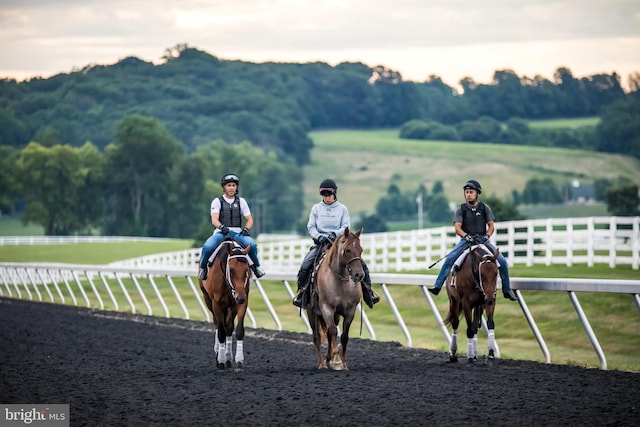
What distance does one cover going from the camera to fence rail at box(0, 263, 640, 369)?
16.7 m

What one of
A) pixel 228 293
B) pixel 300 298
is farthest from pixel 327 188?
pixel 228 293

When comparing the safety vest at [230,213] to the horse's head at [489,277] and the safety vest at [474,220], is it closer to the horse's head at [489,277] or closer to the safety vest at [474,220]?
the safety vest at [474,220]

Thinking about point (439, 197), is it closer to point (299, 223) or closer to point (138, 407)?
point (299, 223)

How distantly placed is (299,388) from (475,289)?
347cm

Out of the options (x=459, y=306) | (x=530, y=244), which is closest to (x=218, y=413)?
(x=459, y=306)

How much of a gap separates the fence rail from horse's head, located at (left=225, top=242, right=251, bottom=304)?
3.35 metres

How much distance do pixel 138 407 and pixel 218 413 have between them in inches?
38.1

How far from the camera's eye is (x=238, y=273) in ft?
55.4

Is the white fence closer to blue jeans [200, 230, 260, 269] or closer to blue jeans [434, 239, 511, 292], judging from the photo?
blue jeans [434, 239, 511, 292]

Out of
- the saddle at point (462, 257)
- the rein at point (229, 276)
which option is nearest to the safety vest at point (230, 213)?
the rein at point (229, 276)

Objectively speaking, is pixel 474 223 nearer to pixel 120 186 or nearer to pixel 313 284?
pixel 313 284

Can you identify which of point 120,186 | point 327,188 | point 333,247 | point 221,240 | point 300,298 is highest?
point 120,186

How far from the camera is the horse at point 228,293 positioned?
1692 cm

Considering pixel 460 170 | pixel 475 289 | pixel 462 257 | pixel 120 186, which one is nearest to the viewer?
pixel 475 289
